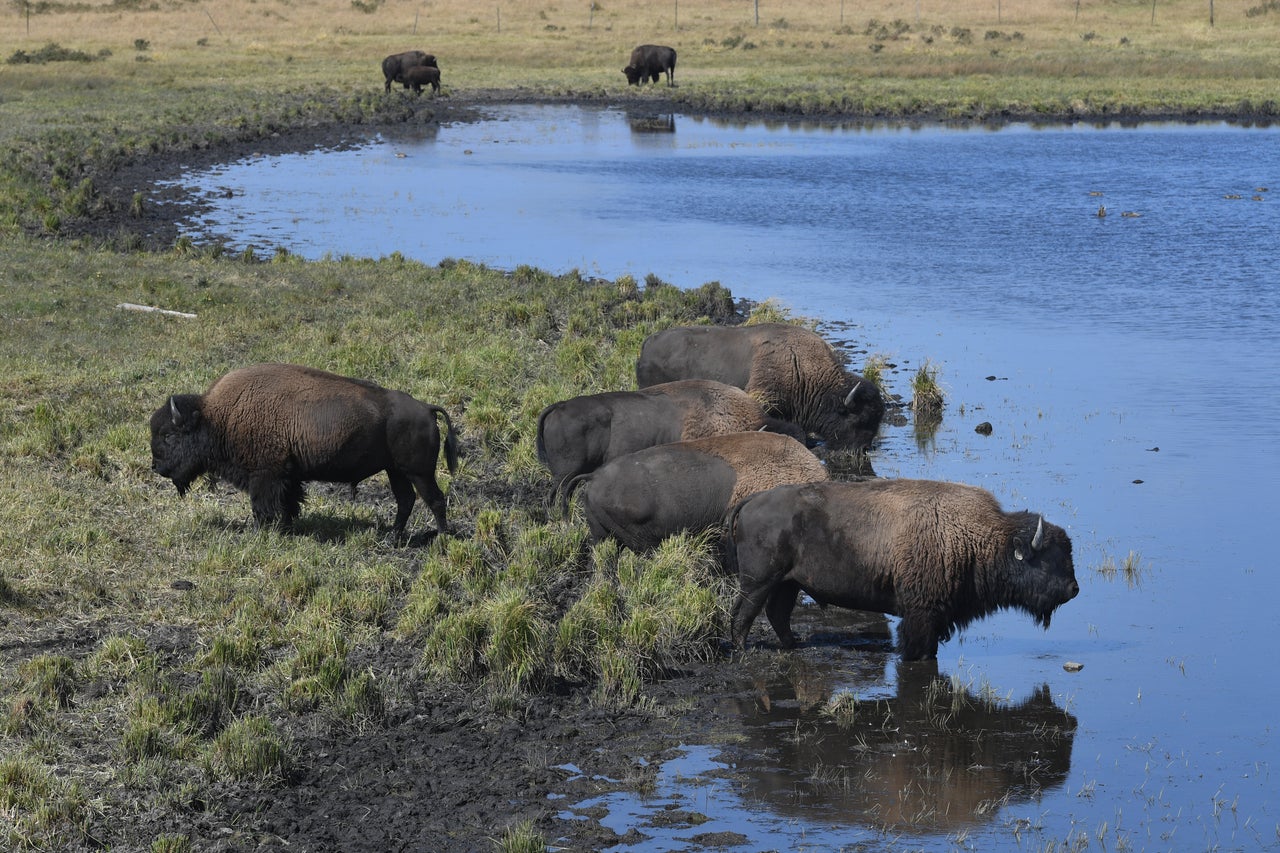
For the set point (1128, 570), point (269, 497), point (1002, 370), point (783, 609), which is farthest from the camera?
point (1002, 370)

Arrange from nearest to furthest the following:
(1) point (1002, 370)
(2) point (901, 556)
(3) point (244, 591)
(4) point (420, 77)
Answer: (2) point (901, 556)
(3) point (244, 591)
(1) point (1002, 370)
(4) point (420, 77)

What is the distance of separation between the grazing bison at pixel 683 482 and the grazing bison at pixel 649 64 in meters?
47.6

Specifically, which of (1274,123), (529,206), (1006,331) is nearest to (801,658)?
(1006,331)

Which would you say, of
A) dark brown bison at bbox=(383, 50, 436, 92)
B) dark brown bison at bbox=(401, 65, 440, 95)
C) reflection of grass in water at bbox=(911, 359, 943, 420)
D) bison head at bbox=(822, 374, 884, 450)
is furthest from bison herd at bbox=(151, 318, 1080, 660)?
dark brown bison at bbox=(383, 50, 436, 92)

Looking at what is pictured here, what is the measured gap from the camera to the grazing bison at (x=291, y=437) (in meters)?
10.4

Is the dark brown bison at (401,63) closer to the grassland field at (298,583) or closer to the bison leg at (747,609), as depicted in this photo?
the grassland field at (298,583)

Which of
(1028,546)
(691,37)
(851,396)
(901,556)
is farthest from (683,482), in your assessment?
(691,37)

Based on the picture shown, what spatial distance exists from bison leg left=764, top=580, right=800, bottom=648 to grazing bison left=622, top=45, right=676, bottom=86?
1908 inches

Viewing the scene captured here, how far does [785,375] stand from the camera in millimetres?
14023

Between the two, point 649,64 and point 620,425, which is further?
point 649,64

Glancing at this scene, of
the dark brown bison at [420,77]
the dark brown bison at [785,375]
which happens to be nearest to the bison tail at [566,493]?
the dark brown bison at [785,375]

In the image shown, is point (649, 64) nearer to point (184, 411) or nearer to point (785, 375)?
point (785, 375)

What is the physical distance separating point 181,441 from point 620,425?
330 centimetres

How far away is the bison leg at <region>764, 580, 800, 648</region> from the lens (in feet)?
31.4
